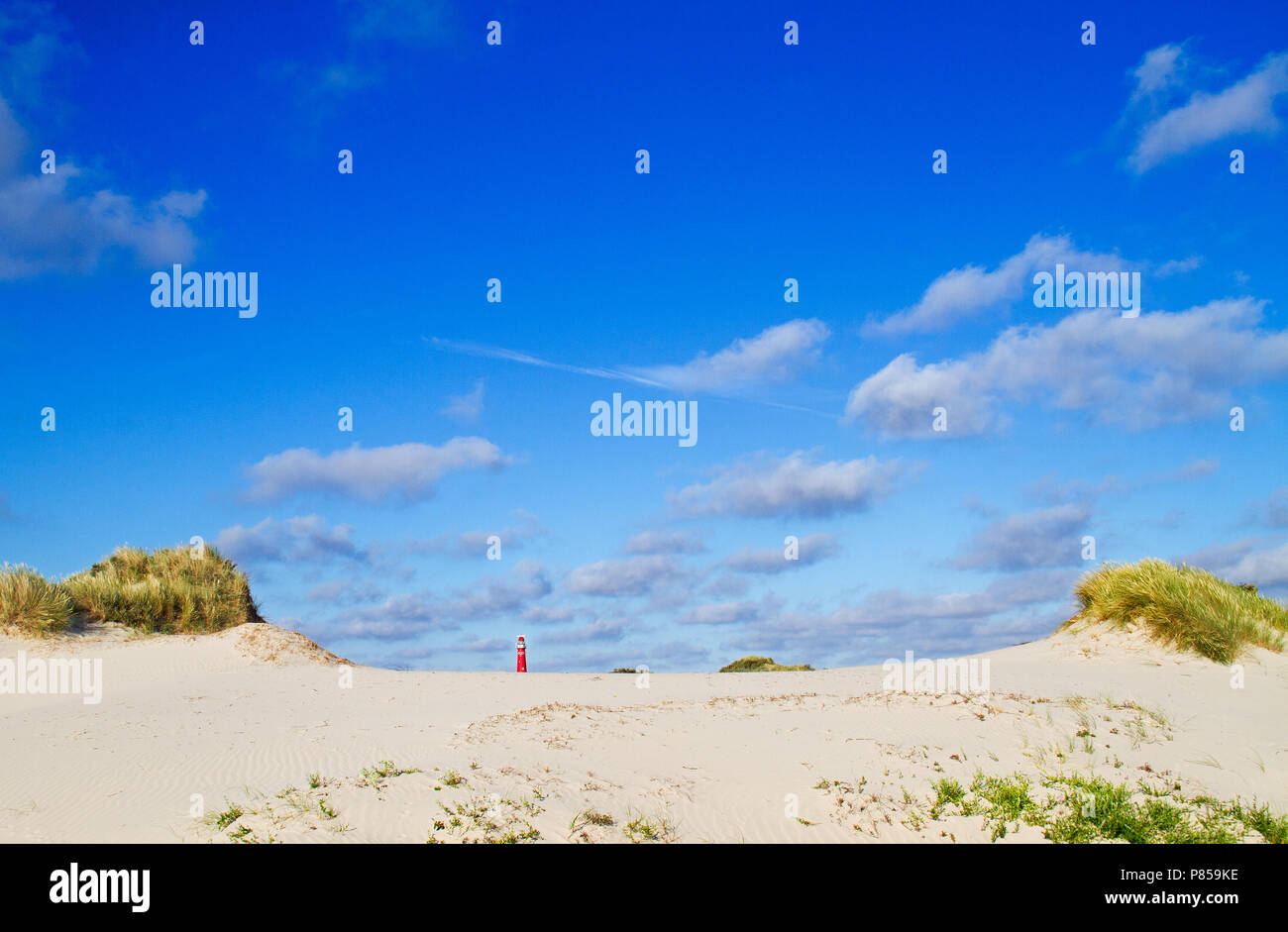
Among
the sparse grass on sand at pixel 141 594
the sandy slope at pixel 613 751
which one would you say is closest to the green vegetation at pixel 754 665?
the sandy slope at pixel 613 751

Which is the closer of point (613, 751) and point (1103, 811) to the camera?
point (1103, 811)

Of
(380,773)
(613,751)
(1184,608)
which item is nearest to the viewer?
(380,773)

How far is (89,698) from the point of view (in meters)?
13.5

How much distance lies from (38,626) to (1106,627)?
20195 millimetres

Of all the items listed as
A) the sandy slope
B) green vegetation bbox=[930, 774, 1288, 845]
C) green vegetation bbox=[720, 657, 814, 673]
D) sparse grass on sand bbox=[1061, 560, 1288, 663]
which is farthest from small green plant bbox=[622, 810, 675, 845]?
green vegetation bbox=[720, 657, 814, 673]

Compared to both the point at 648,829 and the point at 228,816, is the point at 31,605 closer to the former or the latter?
the point at 228,816

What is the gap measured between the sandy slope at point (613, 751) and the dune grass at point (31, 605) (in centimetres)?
350

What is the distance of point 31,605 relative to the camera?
17.4 m

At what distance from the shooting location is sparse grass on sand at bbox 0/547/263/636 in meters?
17.4

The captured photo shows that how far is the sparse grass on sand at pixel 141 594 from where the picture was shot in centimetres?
1739

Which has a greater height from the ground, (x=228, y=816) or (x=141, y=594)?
(x=141, y=594)

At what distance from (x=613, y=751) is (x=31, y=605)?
14.4 m

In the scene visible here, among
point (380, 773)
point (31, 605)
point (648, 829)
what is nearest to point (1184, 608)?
point (648, 829)
